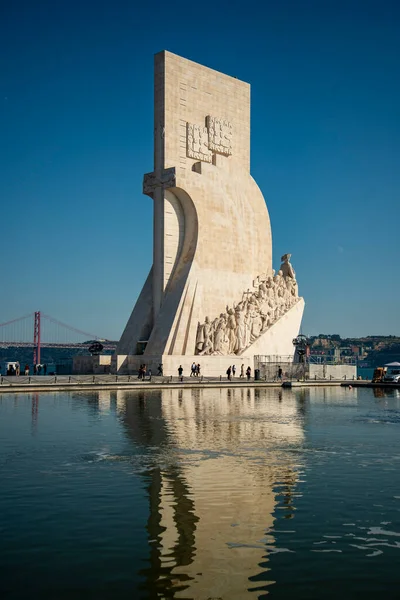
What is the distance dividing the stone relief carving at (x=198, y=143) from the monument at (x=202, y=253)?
0.13ft

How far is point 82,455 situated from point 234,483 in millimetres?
2081

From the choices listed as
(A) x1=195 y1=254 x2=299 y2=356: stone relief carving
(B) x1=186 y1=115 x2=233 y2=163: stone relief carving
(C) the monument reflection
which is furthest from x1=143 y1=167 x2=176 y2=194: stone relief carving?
(C) the monument reflection

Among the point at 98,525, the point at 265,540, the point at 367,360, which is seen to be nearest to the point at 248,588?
the point at 265,540

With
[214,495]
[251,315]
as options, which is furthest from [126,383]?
[214,495]

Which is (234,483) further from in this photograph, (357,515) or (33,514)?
(33,514)

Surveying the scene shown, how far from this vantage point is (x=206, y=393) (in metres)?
17.6

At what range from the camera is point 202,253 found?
24.7m

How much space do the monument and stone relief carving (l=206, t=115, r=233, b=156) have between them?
0.13 feet

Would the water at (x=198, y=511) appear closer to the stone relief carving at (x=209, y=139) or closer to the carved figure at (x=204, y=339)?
the carved figure at (x=204, y=339)

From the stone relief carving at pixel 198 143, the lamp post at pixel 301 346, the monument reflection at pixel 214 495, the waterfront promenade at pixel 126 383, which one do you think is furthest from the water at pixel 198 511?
the stone relief carving at pixel 198 143

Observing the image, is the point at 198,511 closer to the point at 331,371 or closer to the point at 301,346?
the point at 331,371

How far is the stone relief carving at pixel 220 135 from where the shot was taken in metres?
26.4

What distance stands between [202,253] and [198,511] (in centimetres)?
2005

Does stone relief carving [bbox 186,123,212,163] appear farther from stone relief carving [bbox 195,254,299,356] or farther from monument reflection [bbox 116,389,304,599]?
monument reflection [bbox 116,389,304,599]
